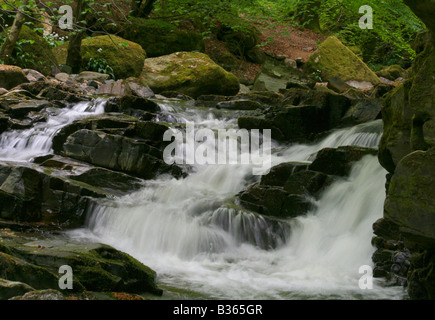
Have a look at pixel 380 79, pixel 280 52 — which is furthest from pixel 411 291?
pixel 280 52

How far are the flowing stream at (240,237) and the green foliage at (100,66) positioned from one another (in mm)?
9635

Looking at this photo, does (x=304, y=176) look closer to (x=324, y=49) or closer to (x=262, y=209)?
(x=262, y=209)

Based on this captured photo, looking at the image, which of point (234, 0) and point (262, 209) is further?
point (234, 0)

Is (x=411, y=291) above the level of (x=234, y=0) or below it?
below

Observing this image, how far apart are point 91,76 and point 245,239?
36.8ft

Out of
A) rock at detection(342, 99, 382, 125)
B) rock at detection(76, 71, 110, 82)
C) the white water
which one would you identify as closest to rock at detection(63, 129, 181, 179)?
the white water

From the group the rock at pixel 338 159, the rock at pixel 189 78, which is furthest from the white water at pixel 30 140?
the rock at pixel 338 159

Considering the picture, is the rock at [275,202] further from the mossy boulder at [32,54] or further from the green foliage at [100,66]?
the green foliage at [100,66]

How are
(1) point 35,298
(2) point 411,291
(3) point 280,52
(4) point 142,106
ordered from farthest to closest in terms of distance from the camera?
(3) point 280,52 → (4) point 142,106 → (2) point 411,291 → (1) point 35,298

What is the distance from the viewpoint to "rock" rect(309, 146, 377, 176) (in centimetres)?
773

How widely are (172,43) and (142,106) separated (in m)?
Answer: 9.53

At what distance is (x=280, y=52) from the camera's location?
27.6m

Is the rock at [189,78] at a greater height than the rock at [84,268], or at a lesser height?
greater

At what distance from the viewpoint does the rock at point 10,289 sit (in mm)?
3324
